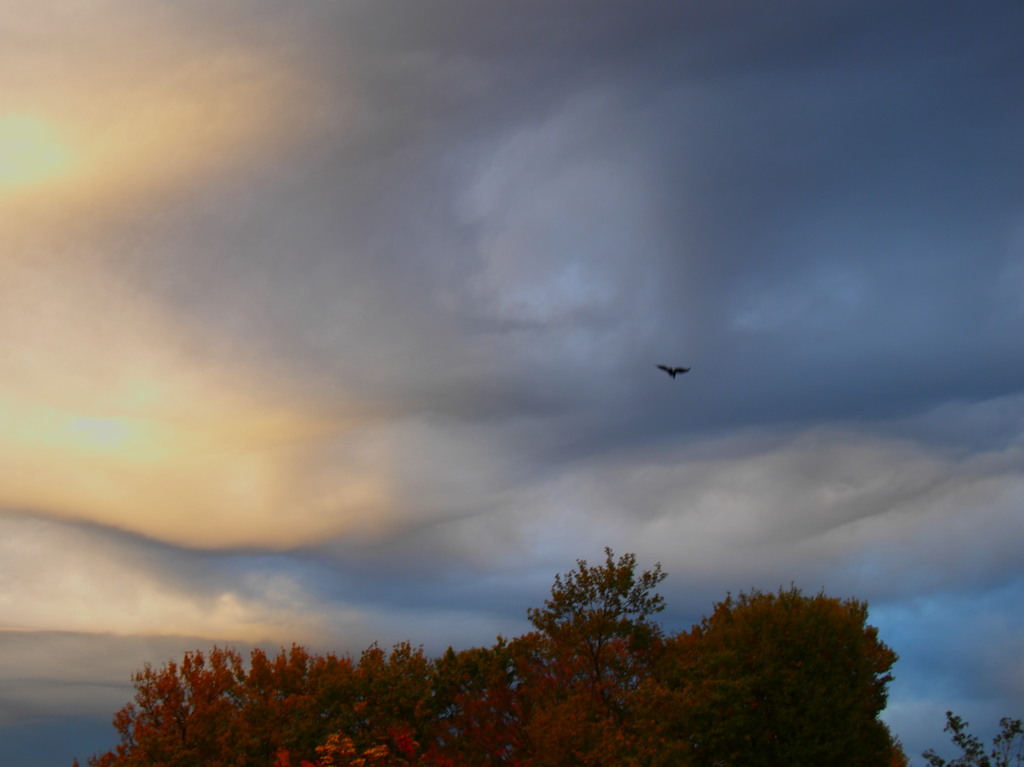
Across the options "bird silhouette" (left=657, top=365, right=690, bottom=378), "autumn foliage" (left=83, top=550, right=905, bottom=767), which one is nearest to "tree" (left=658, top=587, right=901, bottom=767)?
"autumn foliage" (left=83, top=550, right=905, bottom=767)

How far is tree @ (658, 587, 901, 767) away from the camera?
4884cm

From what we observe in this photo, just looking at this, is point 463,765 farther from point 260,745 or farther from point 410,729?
point 260,745

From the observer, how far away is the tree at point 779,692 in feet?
160

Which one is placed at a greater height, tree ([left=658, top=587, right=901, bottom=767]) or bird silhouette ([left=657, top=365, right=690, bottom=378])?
bird silhouette ([left=657, top=365, right=690, bottom=378])

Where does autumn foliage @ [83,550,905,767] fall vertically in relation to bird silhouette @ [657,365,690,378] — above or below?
below

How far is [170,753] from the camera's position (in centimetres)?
6962

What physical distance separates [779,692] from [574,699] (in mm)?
11610

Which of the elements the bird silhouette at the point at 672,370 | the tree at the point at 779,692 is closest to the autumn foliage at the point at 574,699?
the tree at the point at 779,692

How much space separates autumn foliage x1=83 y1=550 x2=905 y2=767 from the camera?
49.5 metres

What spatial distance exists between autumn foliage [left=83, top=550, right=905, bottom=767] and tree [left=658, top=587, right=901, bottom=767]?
8cm

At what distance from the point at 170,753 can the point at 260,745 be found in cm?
629

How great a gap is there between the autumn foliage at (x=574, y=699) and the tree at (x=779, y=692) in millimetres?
84

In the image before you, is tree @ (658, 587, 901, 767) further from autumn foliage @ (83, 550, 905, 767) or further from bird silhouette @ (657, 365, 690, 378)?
bird silhouette @ (657, 365, 690, 378)

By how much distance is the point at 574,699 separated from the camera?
55.1 meters
